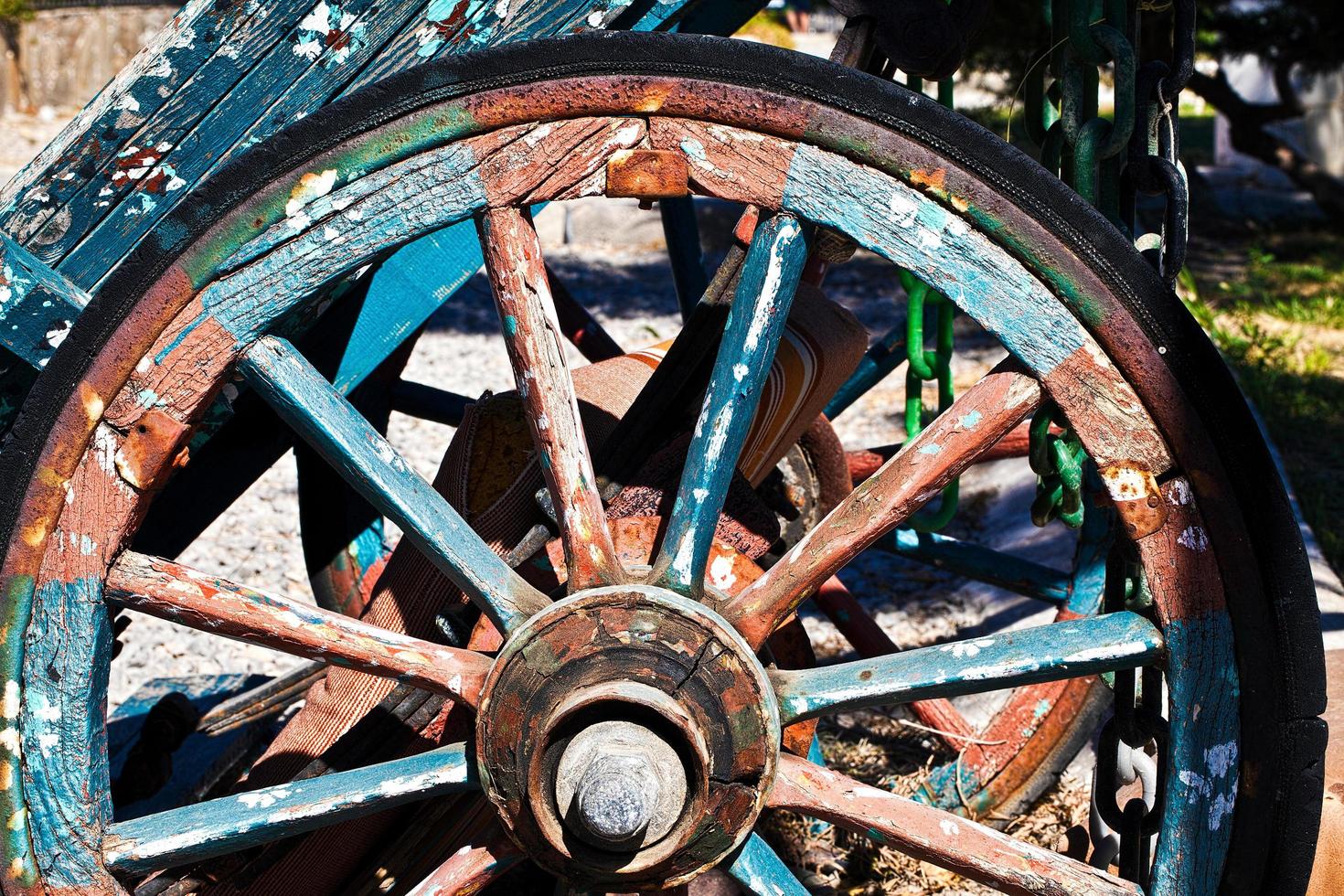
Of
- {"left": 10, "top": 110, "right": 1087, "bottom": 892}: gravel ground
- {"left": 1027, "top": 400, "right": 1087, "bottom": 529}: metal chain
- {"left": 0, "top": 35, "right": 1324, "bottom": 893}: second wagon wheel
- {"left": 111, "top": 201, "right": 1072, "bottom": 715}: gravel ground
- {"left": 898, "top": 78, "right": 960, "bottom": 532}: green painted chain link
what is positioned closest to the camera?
{"left": 0, "top": 35, "right": 1324, "bottom": 893}: second wagon wheel

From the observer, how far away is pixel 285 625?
4.11 feet

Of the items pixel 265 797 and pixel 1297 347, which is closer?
pixel 265 797

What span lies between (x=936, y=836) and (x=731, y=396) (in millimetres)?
495

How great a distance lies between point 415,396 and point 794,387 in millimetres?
936

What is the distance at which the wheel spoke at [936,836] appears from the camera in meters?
1.22

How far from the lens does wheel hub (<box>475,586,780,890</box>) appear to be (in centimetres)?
120

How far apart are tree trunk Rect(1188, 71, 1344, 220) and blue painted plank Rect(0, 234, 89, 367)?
22.9 feet

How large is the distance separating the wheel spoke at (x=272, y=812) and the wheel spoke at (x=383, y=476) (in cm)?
18

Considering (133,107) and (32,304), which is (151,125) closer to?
(133,107)

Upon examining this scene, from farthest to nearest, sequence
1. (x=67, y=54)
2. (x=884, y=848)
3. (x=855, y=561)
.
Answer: (x=67, y=54)
(x=855, y=561)
(x=884, y=848)

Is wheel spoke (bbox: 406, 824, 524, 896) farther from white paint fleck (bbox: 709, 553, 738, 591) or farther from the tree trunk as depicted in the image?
the tree trunk

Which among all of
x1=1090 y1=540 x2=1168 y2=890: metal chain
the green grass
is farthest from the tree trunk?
x1=1090 y1=540 x2=1168 y2=890: metal chain

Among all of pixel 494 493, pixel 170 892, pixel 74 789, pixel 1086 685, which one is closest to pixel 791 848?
pixel 1086 685

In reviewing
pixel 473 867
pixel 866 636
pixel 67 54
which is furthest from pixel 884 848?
pixel 67 54
